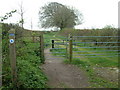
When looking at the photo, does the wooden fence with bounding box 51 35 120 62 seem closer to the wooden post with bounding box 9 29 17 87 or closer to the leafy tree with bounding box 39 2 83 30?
the wooden post with bounding box 9 29 17 87

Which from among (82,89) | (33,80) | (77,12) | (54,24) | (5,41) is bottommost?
(82,89)

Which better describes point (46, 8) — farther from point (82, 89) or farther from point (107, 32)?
point (82, 89)

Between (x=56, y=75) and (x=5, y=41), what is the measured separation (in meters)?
2.02

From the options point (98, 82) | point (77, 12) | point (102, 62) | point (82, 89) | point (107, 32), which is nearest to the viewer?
point (82, 89)

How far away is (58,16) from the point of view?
27.2 metres

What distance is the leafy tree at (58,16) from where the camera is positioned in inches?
1057

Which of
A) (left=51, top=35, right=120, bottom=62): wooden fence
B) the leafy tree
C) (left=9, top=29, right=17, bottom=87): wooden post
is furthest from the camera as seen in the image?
the leafy tree

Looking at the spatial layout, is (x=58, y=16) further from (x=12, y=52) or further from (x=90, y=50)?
(x=12, y=52)

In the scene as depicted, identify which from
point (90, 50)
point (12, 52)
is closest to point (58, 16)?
point (90, 50)

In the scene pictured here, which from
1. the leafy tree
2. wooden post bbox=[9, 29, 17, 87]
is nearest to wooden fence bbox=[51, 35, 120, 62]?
wooden post bbox=[9, 29, 17, 87]

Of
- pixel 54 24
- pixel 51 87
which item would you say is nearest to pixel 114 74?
pixel 51 87

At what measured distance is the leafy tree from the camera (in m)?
26.8

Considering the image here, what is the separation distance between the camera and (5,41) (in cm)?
379

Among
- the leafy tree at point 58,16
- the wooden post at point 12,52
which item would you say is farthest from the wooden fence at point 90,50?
the leafy tree at point 58,16
